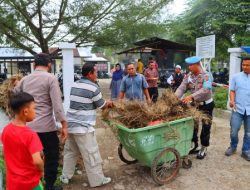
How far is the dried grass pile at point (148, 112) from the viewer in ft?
13.4

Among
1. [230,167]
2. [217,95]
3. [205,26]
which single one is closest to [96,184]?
[230,167]

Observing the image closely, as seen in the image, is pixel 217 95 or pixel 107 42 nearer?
pixel 217 95

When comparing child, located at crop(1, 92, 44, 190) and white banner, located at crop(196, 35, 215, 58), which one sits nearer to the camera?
child, located at crop(1, 92, 44, 190)

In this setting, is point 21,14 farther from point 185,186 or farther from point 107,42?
point 185,186

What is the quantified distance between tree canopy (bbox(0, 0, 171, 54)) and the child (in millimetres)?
9230

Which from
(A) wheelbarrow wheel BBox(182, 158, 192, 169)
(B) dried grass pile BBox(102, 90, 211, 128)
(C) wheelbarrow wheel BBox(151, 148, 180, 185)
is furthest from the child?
(A) wheelbarrow wheel BBox(182, 158, 192, 169)

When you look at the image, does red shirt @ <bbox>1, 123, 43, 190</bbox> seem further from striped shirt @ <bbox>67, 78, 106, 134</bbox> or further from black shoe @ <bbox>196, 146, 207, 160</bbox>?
black shoe @ <bbox>196, 146, 207, 160</bbox>

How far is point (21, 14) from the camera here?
11.4 meters

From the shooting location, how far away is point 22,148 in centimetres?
244

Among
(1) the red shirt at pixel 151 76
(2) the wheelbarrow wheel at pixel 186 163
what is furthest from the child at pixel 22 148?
(1) the red shirt at pixel 151 76

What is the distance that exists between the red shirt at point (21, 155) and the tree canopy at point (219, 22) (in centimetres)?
1288

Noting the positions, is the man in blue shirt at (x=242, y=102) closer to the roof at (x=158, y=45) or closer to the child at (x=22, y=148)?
the child at (x=22, y=148)

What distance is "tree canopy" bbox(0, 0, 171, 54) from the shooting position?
37.4ft

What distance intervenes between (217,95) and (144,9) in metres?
5.36
